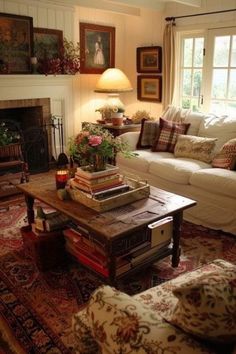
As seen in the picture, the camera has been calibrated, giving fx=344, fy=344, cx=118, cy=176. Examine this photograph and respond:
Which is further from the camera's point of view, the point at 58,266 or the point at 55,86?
the point at 55,86

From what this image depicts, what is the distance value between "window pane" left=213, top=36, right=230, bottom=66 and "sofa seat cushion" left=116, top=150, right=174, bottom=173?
54.6 inches

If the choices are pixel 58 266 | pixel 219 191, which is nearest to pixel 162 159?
pixel 219 191

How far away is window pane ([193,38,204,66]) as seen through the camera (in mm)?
4531

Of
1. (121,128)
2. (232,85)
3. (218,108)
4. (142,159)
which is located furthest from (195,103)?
(142,159)

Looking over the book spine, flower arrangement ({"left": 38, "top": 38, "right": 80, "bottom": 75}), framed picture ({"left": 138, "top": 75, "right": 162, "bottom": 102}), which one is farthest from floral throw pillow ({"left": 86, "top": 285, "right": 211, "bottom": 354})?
framed picture ({"left": 138, "top": 75, "right": 162, "bottom": 102})

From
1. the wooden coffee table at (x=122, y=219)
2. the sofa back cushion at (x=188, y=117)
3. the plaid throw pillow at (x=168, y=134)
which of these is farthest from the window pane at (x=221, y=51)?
the wooden coffee table at (x=122, y=219)

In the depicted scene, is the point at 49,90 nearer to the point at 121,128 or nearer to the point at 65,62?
the point at 65,62

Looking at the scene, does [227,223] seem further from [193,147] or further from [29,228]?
[29,228]

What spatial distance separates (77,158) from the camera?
2.48 m

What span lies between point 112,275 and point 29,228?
37.5 inches

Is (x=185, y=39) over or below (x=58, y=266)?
over

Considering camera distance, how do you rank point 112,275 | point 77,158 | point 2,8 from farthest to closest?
point 2,8 → point 77,158 → point 112,275

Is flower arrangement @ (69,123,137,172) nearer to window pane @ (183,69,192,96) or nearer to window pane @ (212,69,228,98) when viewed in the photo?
window pane @ (212,69,228,98)

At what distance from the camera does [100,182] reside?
2.42 metres
